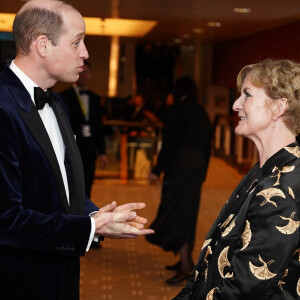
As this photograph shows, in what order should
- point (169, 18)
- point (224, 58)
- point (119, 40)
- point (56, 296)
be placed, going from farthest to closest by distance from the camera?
point (119, 40), point (224, 58), point (169, 18), point (56, 296)

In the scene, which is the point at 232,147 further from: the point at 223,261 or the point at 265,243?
the point at 265,243

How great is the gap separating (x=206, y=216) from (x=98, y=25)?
6150 mm

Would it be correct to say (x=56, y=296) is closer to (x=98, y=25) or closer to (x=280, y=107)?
(x=280, y=107)

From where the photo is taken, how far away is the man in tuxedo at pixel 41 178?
6.51 ft

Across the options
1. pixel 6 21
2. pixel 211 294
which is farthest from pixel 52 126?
pixel 6 21

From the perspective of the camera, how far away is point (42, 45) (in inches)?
83.4

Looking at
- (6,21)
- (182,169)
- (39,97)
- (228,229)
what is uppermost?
(6,21)

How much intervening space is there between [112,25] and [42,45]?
1092cm

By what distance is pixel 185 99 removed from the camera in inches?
206

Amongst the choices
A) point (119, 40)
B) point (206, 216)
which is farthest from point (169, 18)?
point (119, 40)

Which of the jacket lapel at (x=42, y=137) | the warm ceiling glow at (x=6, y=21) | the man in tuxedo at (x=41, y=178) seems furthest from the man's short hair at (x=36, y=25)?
the warm ceiling glow at (x=6, y=21)

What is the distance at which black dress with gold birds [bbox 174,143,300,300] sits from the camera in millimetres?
1824

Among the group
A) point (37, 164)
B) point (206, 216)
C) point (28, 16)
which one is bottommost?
point (206, 216)

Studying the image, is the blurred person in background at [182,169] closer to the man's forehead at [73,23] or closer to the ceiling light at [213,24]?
the man's forehead at [73,23]
